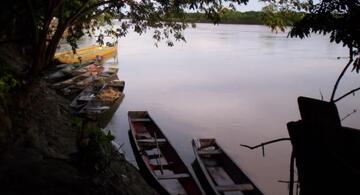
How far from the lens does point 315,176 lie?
314 centimetres

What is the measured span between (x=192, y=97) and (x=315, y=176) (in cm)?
2126

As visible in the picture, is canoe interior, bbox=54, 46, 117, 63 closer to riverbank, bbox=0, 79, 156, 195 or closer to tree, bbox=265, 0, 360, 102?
A: riverbank, bbox=0, 79, 156, 195

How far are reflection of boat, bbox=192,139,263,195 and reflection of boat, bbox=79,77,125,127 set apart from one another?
12.4 feet

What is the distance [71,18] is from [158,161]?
175 inches

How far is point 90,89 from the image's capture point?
18281 mm

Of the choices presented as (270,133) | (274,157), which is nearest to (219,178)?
(274,157)

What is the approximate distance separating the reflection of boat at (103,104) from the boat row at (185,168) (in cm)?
153

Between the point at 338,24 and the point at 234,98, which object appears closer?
the point at 338,24

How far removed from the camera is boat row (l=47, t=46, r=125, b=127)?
1507 centimetres

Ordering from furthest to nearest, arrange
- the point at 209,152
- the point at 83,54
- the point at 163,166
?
the point at 83,54 < the point at 209,152 < the point at 163,166

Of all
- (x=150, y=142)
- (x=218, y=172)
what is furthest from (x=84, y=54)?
(x=218, y=172)

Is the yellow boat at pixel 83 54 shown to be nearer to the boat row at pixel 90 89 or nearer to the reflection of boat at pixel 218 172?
the boat row at pixel 90 89

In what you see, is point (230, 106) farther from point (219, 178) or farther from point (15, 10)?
point (15, 10)

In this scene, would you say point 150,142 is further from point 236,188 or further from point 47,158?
point 47,158
